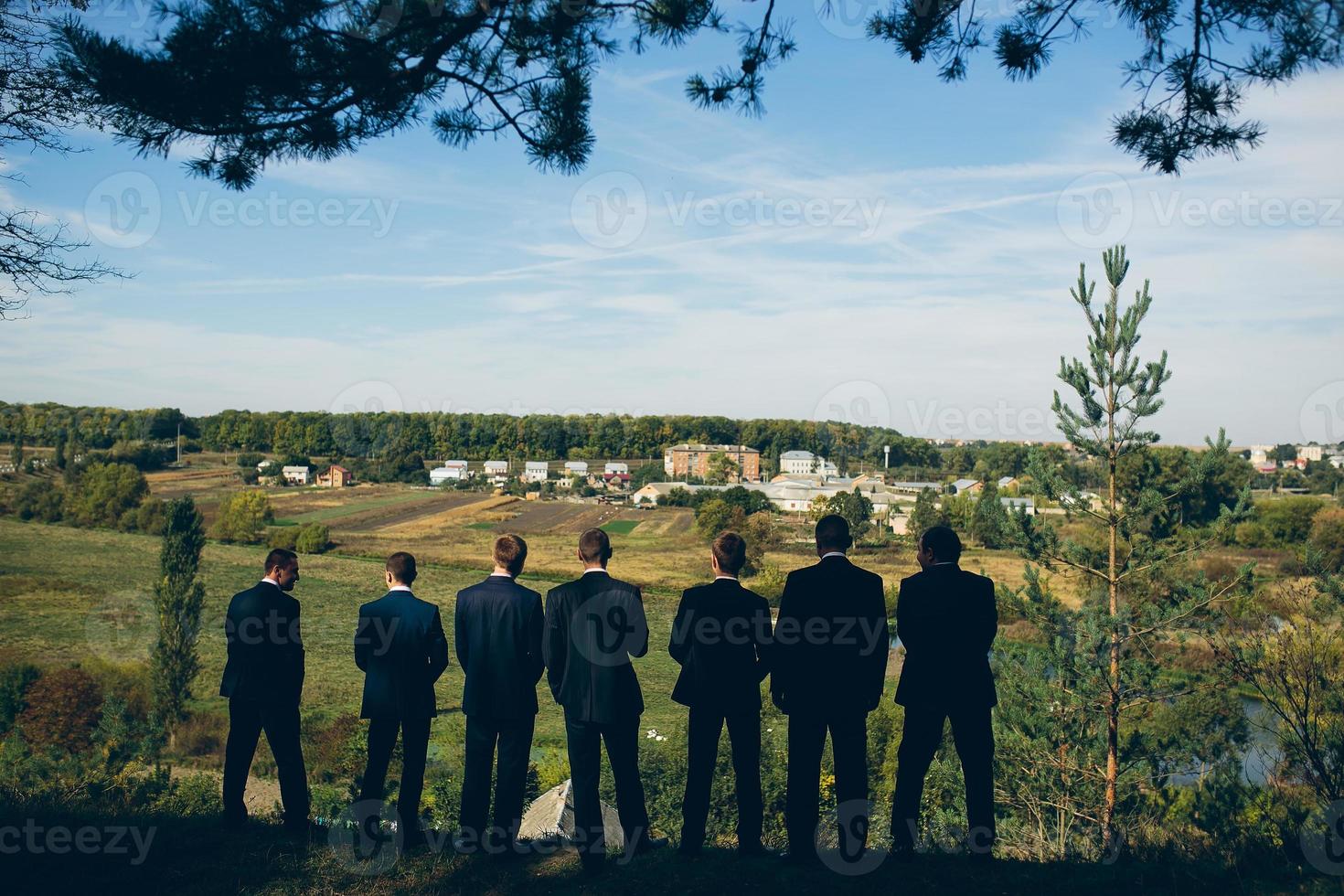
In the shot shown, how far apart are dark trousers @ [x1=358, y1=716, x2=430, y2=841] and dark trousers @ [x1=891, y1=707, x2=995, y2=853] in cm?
273

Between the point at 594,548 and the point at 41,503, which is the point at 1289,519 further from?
the point at 41,503

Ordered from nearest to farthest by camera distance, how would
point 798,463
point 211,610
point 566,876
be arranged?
point 566,876
point 211,610
point 798,463

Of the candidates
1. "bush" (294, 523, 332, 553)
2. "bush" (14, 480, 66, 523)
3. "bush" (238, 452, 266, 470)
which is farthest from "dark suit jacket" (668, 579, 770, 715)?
"bush" (238, 452, 266, 470)

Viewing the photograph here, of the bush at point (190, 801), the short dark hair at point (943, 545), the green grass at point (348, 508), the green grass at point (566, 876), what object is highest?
the short dark hair at point (943, 545)

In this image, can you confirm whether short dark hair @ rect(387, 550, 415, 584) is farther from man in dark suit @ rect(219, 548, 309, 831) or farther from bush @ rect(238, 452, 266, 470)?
bush @ rect(238, 452, 266, 470)

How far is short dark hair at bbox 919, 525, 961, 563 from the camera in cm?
454

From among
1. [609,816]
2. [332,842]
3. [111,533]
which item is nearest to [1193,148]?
[332,842]

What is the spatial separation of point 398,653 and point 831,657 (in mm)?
2491

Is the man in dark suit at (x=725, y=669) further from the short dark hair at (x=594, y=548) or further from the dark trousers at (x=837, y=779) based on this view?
the short dark hair at (x=594, y=548)

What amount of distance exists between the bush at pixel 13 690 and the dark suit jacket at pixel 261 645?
23.3 metres

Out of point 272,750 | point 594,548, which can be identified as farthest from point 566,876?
point 272,750

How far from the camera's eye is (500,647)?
4.63 meters

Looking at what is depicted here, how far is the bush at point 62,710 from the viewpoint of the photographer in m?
21.7

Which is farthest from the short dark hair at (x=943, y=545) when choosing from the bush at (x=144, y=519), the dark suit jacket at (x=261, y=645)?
the bush at (x=144, y=519)
